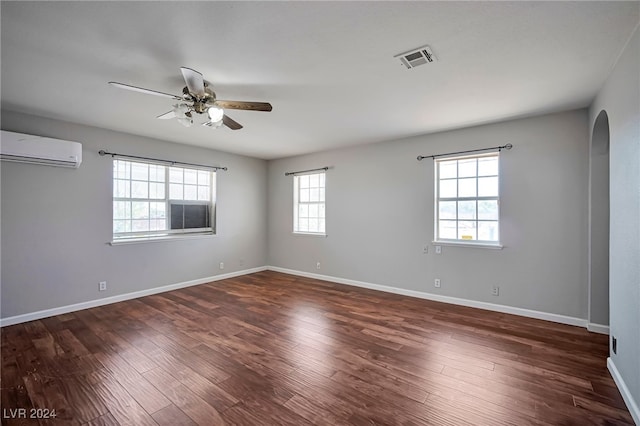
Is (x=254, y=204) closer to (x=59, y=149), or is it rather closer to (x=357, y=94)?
(x=59, y=149)

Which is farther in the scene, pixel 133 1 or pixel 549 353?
pixel 549 353

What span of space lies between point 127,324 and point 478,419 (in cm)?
364

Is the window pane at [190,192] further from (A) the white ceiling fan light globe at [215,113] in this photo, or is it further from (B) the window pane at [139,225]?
(A) the white ceiling fan light globe at [215,113]

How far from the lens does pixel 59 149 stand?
11.7 feet

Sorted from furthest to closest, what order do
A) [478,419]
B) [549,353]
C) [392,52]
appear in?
[549,353], [392,52], [478,419]

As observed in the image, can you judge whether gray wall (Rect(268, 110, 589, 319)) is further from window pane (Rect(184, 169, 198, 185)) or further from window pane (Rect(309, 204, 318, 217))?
window pane (Rect(184, 169, 198, 185))

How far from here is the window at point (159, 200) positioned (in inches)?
172

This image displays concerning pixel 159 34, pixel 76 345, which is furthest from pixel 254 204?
pixel 159 34

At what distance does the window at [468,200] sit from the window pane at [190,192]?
14.1 feet

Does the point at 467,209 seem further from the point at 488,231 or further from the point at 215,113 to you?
the point at 215,113

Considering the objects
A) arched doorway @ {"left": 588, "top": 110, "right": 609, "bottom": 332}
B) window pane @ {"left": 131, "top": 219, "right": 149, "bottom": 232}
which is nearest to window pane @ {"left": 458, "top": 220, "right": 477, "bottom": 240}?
arched doorway @ {"left": 588, "top": 110, "right": 609, "bottom": 332}

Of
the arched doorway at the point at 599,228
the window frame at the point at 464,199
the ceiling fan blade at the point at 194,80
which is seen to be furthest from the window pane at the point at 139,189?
the arched doorway at the point at 599,228

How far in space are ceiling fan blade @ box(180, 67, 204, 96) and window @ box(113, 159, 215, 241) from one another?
2859mm

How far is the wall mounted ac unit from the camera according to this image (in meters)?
3.23
